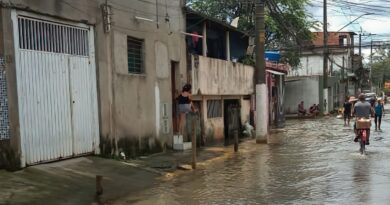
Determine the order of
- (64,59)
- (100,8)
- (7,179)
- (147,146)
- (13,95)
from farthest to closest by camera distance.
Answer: (147,146) → (100,8) → (64,59) → (13,95) → (7,179)

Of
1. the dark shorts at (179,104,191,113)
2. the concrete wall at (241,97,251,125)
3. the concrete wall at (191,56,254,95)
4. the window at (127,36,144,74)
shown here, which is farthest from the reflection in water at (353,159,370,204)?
the concrete wall at (241,97,251,125)

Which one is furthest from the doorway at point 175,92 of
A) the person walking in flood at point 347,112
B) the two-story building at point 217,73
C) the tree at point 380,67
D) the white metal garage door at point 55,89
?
the tree at point 380,67

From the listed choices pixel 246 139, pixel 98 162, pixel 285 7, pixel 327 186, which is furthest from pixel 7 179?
pixel 285 7

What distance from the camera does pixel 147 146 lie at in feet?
49.5

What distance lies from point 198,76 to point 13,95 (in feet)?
31.9

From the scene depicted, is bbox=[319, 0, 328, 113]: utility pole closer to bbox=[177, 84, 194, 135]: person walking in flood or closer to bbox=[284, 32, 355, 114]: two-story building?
bbox=[284, 32, 355, 114]: two-story building

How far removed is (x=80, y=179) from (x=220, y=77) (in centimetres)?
1182

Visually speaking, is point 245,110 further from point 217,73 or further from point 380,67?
point 380,67

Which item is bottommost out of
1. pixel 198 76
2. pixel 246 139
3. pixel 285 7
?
pixel 246 139

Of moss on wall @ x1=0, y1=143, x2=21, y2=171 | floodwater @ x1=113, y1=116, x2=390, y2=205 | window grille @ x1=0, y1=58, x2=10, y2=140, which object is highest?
window grille @ x1=0, y1=58, x2=10, y2=140

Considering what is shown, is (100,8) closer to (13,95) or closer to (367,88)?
(13,95)

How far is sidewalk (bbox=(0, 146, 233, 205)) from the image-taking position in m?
8.61

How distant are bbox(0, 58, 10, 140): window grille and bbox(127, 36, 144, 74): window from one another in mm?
5153

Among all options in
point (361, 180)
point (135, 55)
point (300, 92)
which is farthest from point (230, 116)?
point (300, 92)
